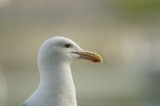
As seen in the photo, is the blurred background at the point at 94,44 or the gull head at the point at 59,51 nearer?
the gull head at the point at 59,51

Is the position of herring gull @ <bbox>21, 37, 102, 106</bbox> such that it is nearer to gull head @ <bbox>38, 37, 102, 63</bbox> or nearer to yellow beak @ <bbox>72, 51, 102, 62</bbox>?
gull head @ <bbox>38, 37, 102, 63</bbox>

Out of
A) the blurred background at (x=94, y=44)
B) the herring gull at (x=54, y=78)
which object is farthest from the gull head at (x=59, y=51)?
the blurred background at (x=94, y=44)

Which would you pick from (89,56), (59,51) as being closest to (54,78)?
(59,51)

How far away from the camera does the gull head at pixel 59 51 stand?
2162 mm

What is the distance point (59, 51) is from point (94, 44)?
9.93m

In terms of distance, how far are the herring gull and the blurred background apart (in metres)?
5.75

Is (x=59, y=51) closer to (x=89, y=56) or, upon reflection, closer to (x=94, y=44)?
(x=89, y=56)

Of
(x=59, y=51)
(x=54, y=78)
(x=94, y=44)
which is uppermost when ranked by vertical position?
(x=94, y=44)

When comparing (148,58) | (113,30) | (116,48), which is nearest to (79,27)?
(113,30)

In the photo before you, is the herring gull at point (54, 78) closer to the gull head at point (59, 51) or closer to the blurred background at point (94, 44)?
the gull head at point (59, 51)

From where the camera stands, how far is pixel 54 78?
2150mm

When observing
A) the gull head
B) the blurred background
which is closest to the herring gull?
the gull head

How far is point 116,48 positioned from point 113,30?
9.02ft

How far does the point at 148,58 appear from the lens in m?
10.5
